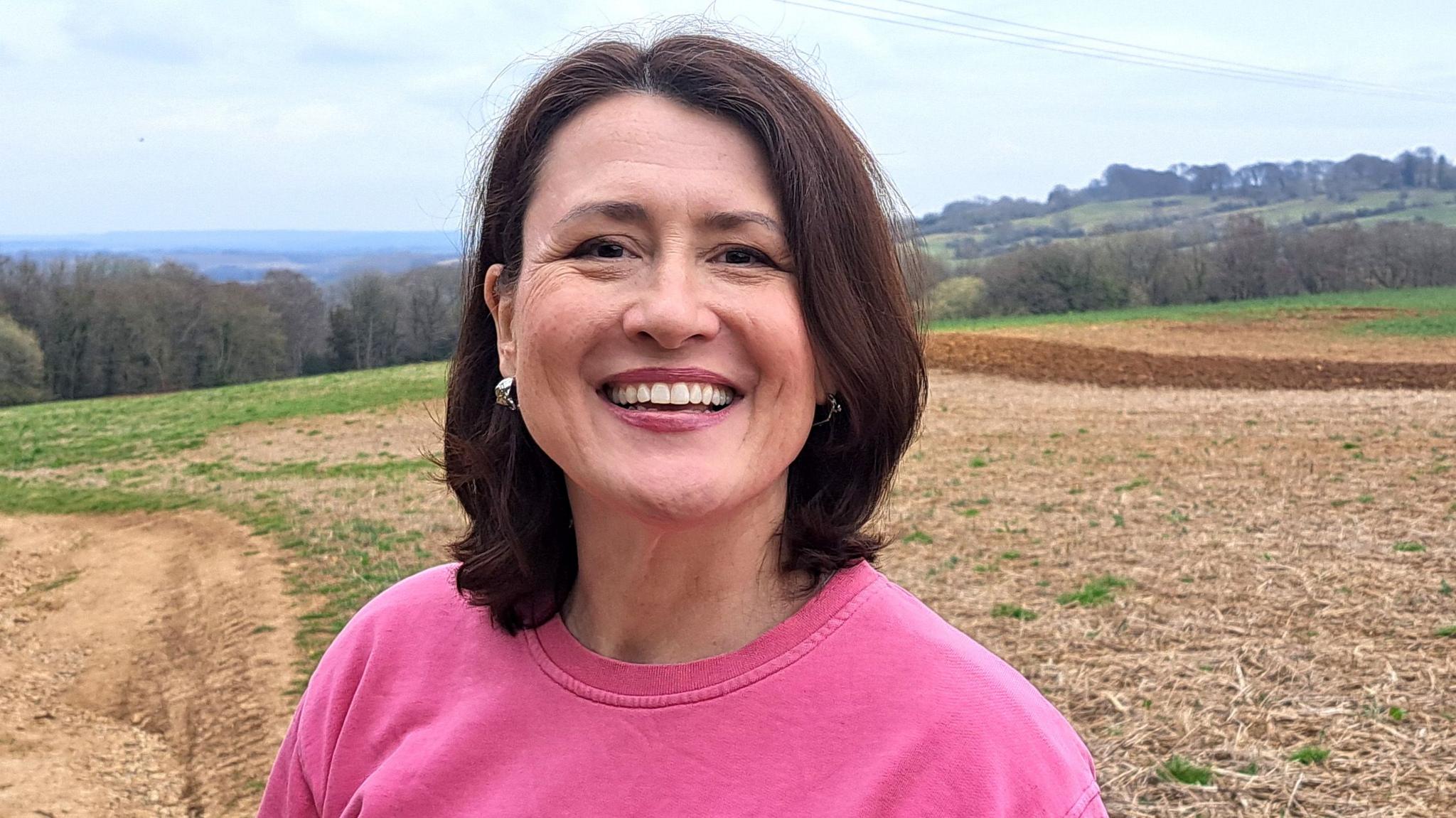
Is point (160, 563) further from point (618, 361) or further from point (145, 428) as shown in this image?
point (145, 428)

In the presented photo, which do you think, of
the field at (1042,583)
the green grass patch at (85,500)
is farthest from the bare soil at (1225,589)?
the green grass patch at (85,500)

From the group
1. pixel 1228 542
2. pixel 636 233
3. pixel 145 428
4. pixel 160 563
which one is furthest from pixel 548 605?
pixel 145 428

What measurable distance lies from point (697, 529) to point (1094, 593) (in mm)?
7522

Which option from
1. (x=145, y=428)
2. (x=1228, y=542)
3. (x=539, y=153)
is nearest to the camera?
(x=539, y=153)

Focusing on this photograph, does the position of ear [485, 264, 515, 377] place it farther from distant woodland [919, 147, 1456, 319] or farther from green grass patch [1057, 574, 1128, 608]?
distant woodland [919, 147, 1456, 319]

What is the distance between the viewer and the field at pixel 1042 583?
561 centimetres

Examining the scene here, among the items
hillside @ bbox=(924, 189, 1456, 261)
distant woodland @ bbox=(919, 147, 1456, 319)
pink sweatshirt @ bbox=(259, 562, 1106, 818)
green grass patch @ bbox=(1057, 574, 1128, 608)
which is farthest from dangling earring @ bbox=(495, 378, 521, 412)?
hillside @ bbox=(924, 189, 1456, 261)

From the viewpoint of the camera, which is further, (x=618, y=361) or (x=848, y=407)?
(x=848, y=407)

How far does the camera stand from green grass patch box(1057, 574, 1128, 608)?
26.8 ft

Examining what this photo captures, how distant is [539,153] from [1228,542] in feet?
30.6

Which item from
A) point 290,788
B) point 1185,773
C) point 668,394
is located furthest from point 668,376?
point 1185,773

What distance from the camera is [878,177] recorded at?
5.02 feet

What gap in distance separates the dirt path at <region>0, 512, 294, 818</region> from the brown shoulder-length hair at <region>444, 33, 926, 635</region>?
4.88 m

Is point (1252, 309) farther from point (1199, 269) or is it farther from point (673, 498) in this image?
point (673, 498)
